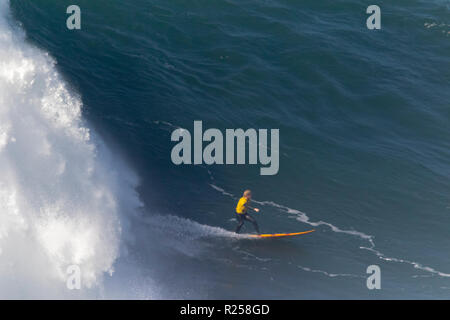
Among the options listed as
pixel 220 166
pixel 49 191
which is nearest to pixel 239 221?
pixel 220 166

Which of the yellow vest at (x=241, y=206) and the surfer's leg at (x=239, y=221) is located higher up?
the yellow vest at (x=241, y=206)

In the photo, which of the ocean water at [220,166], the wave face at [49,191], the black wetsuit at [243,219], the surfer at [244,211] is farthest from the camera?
the black wetsuit at [243,219]

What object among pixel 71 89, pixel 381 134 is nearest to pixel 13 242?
pixel 71 89

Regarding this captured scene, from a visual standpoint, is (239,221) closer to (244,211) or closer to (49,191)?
(244,211)

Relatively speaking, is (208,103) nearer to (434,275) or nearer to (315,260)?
(315,260)

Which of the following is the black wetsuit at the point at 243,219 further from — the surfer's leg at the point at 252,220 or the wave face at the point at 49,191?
the wave face at the point at 49,191

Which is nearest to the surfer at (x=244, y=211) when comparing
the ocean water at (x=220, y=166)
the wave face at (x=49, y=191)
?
the ocean water at (x=220, y=166)

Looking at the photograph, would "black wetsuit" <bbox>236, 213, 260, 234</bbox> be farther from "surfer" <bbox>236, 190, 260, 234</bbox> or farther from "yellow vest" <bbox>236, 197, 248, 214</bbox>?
"yellow vest" <bbox>236, 197, 248, 214</bbox>
